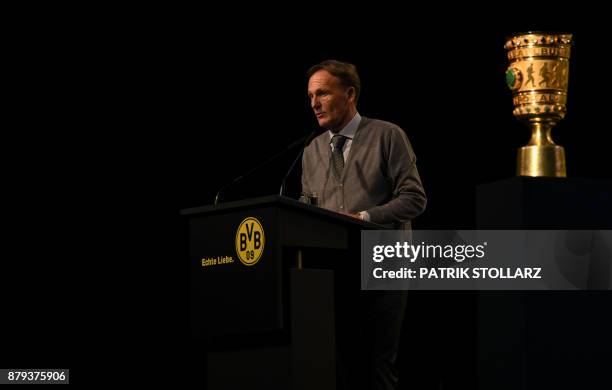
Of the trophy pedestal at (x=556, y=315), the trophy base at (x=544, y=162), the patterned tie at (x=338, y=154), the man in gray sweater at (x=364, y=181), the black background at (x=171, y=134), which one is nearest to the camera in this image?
the trophy pedestal at (x=556, y=315)

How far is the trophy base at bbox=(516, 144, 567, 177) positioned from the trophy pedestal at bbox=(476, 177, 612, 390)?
0.65ft

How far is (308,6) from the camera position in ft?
16.8

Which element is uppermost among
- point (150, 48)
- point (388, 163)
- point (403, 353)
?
point (150, 48)

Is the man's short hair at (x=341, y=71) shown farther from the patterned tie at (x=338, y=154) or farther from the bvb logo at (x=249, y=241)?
the bvb logo at (x=249, y=241)

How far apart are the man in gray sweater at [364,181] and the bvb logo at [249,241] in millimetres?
561

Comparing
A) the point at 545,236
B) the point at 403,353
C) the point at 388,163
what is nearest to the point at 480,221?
the point at 545,236

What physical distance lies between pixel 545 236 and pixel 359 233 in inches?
25.6

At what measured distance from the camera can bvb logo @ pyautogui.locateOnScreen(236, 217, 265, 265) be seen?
3300 millimetres

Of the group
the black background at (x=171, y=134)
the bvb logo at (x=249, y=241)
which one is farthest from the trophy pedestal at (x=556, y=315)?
the black background at (x=171, y=134)

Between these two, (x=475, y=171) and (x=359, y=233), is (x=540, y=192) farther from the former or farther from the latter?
(x=475, y=171)

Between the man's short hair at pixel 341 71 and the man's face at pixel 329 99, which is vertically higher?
the man's short hair at pixel 341 71

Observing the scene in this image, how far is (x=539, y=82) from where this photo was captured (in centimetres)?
358

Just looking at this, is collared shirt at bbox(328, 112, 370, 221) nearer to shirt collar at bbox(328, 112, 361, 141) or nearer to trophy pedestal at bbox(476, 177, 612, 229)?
shirt collar at bbox(328, 112, 361, 141)

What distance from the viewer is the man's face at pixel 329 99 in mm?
4148
